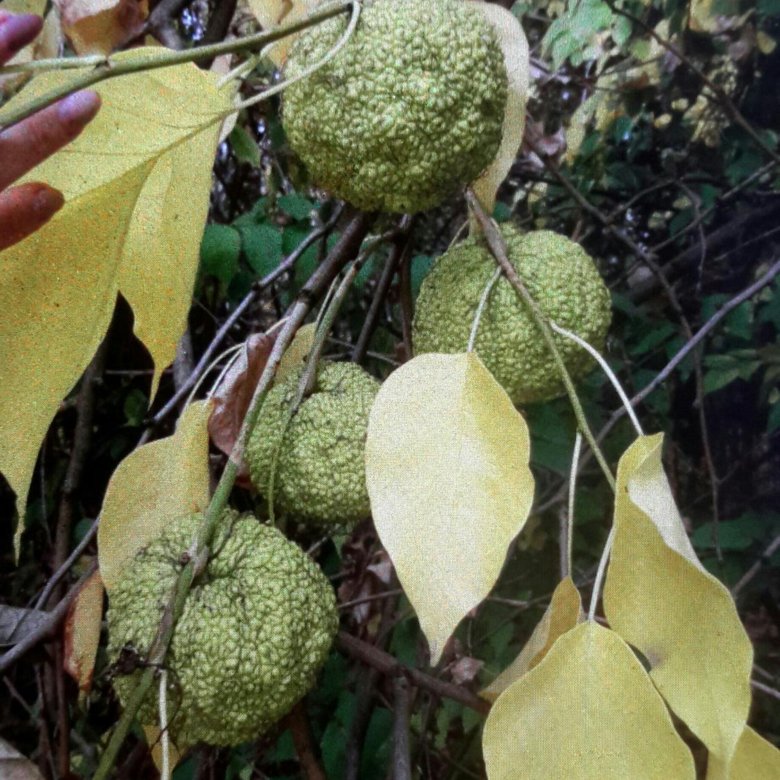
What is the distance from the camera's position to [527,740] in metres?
0.42

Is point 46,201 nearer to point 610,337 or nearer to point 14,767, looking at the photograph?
point 14,767

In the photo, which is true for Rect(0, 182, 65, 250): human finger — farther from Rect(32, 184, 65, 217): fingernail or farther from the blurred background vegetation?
the blurred background vegetation

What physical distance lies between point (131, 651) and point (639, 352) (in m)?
0.97

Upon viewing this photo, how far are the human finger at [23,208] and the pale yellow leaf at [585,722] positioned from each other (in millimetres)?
334

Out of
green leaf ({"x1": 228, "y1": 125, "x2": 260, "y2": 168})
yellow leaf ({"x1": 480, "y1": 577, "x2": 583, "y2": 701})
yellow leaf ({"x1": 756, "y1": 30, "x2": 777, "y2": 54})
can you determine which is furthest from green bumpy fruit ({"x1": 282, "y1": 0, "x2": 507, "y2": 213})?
yellow leaf ({"x1": 756, "y1": 30, "x2": 777, "y2": 54})

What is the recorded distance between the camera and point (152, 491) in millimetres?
616

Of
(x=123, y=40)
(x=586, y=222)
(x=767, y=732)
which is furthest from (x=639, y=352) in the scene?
(x=123, y=40)

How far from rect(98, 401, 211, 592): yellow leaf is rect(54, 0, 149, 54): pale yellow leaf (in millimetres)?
405

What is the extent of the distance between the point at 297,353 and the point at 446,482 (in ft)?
1.00

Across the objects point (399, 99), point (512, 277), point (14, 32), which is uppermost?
point (14, 32)

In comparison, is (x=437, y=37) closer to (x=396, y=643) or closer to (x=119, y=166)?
(x=119, y=166)

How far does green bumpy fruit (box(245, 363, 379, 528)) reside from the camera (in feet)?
2.02

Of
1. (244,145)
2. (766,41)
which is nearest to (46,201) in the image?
(244,145)

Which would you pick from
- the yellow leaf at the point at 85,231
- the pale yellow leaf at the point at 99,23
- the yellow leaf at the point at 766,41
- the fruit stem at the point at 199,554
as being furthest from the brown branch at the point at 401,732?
the yellow leaf at the point at 766,41
